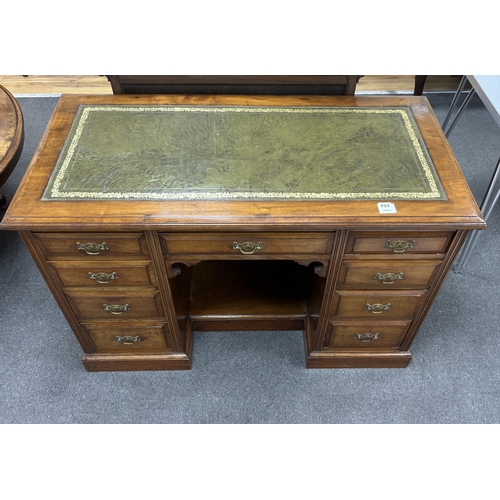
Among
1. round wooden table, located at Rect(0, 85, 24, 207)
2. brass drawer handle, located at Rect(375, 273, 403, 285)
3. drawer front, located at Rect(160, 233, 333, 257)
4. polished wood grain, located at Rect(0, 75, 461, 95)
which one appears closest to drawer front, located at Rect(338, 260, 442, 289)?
brass drawer handle, located at Rect(375, 273, 403, 285)

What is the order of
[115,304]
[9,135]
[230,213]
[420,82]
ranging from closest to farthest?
1. [230,213]
2. [115,304]
3. [9,135]
4. [420,82]

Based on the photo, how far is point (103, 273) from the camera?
1257 millimetres

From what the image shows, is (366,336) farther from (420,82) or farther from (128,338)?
(420,82)

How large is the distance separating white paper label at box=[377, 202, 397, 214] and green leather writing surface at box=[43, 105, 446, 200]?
27 millimetres

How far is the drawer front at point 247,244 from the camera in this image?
1.16 metres

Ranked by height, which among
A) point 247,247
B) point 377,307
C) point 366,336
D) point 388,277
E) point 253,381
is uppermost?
point 247,247

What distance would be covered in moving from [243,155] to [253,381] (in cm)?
79

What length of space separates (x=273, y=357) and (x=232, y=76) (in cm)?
97

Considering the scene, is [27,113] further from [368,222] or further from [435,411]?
[435,411]

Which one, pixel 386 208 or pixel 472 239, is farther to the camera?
pixel 472 239

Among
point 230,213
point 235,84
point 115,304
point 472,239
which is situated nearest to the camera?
point 230,213

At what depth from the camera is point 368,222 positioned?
1111mm

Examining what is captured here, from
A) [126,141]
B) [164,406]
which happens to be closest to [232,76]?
[126,141]

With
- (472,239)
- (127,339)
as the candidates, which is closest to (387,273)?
(472,239)
